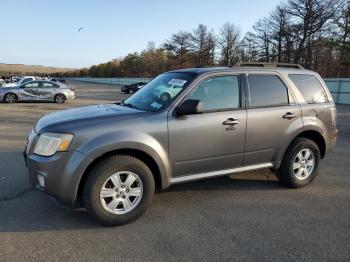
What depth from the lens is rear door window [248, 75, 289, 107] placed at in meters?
5.29

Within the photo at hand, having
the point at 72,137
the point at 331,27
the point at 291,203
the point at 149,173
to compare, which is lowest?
the point at 291,203

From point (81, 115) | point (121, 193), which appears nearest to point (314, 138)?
point (121, 193)

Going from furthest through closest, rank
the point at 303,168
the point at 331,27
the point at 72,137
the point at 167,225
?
the point at 331,27 → the point at 303,168 → the point at 167,225 → the point at 72,137

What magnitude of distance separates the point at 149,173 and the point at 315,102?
10.1 ft

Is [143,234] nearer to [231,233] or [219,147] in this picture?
[231,233]

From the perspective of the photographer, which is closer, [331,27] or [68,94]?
[68,94]

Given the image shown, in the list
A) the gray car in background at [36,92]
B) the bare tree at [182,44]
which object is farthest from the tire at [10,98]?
the bare tree at [182,44]

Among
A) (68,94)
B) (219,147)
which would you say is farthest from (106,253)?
(68,94)

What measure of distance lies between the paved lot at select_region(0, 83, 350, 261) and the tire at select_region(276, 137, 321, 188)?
0.49 feet

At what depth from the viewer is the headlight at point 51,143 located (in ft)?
13.4

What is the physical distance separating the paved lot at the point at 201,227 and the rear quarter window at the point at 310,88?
4.54 ft

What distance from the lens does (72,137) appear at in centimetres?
410

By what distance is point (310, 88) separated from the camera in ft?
19.5

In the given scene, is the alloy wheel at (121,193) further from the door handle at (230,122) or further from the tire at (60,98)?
the tire at (60,98)
